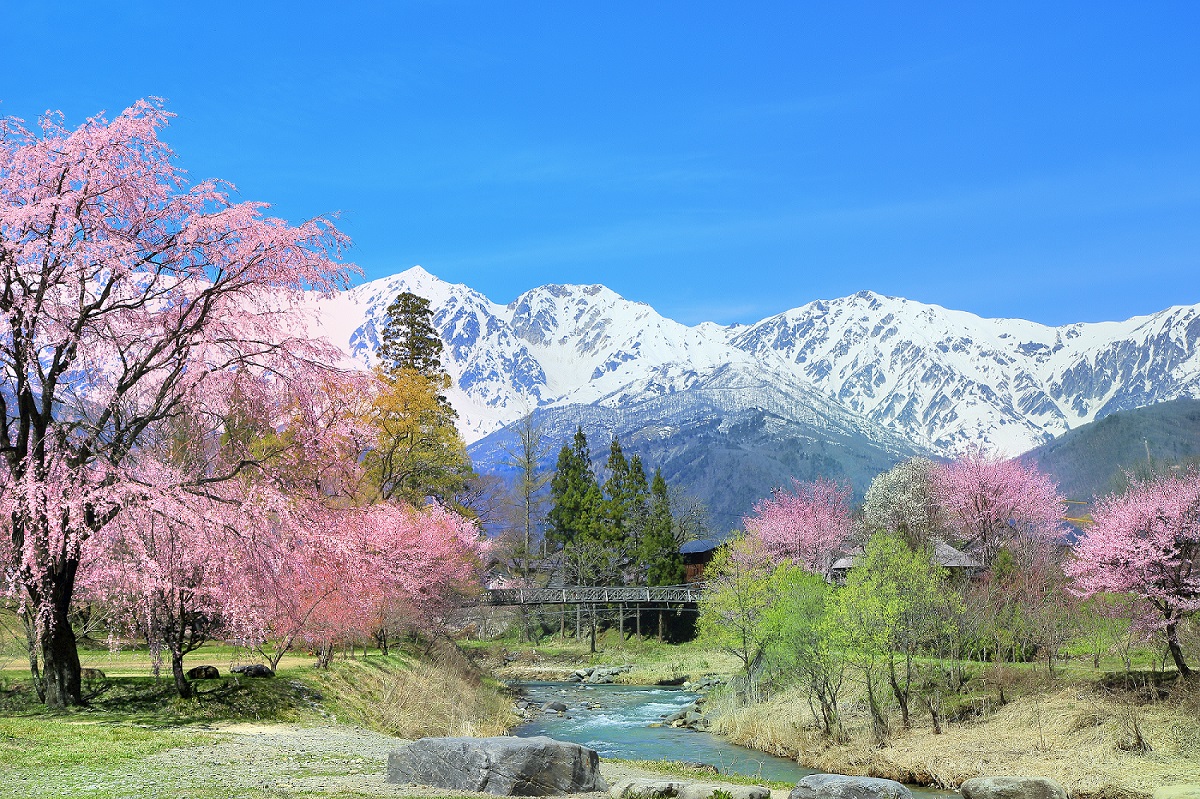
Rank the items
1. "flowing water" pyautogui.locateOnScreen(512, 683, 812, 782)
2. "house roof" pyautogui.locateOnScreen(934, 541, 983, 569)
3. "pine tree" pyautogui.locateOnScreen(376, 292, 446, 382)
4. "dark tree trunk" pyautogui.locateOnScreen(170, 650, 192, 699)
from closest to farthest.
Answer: "dark tree trunk" pyautogui.locateOnScreen(170, 650, 192, 699) → "flowing water" pyautogui.locateOnScreen(512, 683, 812, 782) → "house roof" pyautogui.locateOnScreen(934, 541, 983, 569) → "pine tree" pyautogui.locateOnScreen(376, 292, 446, 382)

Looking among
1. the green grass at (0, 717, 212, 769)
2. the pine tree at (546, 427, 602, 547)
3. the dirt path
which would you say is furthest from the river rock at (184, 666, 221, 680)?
the pine tree at (546, 427, 602, 547)

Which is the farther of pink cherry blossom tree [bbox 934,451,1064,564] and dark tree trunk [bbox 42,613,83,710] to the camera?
pink cherry blossom tree [bbox 934,451,1064,564]

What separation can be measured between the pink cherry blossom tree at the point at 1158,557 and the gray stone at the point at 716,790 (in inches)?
690

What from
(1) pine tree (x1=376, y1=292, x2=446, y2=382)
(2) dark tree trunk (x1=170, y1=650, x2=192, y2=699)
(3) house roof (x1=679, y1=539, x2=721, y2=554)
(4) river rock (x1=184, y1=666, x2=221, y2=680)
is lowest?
(4) river rock (x1=184, y1=666, x2=221, y2=680)

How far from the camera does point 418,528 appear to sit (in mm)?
35156

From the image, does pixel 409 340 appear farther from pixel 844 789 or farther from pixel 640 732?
pixel 844 789

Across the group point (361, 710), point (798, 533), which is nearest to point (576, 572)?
point (798, 533)

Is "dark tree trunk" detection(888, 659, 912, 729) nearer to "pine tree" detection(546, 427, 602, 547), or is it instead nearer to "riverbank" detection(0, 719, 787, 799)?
"riverbank" detection(0, 719, 787, 799)

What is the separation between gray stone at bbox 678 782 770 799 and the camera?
43.8ft

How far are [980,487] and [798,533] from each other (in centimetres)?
1565

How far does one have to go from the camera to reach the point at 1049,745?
80.2 feet

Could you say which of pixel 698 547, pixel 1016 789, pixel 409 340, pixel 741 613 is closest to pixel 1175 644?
pixel 1016 789

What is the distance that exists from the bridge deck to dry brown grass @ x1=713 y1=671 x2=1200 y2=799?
34324mm

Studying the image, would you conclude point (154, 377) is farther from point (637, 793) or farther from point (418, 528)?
point (418, 528)
